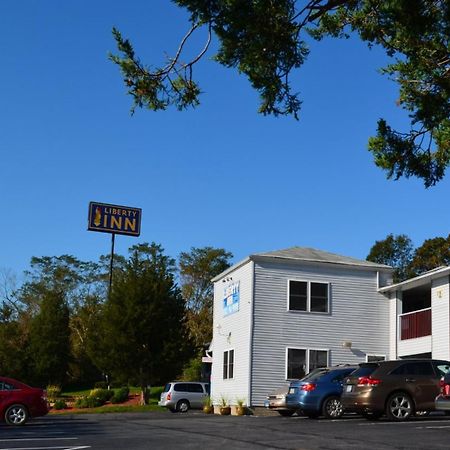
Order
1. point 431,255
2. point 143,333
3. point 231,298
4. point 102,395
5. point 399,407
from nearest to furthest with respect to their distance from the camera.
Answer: point 399,407, point 231,298, point 143,333, point 102,395, point 431,255

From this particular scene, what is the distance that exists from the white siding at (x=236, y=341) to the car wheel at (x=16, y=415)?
9.72 m

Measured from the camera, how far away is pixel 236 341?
30.5 meters

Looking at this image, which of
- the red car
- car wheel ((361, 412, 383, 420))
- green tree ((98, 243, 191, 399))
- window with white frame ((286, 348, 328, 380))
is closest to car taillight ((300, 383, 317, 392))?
car wheel ((361, 412, 383, 420))

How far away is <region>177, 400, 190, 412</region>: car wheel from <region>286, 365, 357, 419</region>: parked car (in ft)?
47.0

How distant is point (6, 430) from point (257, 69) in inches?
513

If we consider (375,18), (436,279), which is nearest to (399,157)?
(375,18)

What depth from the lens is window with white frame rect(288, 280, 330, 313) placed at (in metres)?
29.6

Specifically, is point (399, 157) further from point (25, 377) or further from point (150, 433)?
point (25, 377)

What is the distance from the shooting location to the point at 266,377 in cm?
2853

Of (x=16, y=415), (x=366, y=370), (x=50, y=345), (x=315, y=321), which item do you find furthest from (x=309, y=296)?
(x=50, y=345)

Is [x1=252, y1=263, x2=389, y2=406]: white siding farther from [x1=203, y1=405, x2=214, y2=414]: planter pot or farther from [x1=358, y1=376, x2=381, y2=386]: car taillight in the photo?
[x1=358, y1=376, x2=381, y2=386]: car taillight

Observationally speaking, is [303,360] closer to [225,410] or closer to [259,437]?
[225,410]

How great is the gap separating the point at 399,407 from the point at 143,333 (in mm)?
23507

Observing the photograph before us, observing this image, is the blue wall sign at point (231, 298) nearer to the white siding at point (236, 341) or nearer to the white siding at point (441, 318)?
the white siding at point (236, 341)
